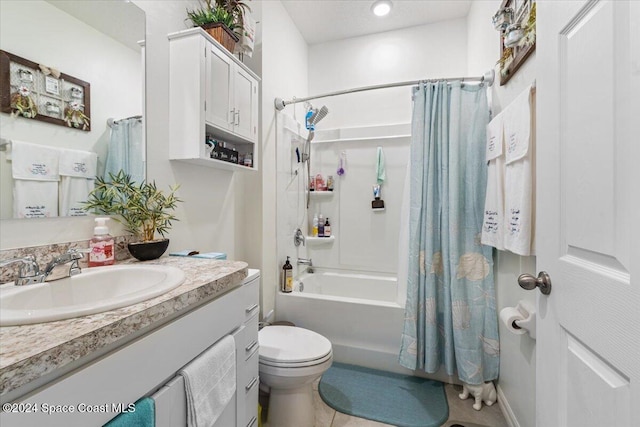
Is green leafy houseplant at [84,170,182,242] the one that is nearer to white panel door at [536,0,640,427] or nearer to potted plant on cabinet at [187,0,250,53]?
potted plant on cabinet at [187,0,250,53]

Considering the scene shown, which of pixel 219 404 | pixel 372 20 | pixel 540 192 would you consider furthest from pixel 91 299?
pixel 372 20

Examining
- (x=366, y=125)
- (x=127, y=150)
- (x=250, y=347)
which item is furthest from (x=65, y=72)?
(x=366, y=125)

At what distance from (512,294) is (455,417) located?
0.78 metres

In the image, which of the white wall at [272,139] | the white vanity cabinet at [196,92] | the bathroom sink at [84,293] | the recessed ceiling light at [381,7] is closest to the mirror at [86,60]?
the white vanity cabinet at [196,92]

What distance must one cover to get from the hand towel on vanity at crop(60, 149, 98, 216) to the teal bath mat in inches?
64.7

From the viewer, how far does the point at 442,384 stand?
180cm

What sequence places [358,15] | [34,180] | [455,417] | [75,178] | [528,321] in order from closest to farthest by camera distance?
1. [34,180]
2. [75,178]
3. [528,321]
4. [455,417]
5. [358,15]

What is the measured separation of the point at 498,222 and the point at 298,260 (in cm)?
167

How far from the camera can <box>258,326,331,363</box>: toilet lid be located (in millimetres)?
1328

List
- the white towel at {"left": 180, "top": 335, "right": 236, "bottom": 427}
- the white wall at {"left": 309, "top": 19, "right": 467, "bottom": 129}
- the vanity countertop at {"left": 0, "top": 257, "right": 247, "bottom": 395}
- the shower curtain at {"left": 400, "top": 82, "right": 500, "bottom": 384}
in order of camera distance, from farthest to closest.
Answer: the white wall at {"left": 309, "top": 19, "right": 467, "bottom": 129} < the shower curtain at {"left": 400, "top": 82, "right": 500, "bottom": 384} < the white towel at {"left": 180, "top": 335, "right": 236, "bottom": 427} < the vanity countertop at {"left": 0, "top": 257, "right": 247, "bottom": 395}

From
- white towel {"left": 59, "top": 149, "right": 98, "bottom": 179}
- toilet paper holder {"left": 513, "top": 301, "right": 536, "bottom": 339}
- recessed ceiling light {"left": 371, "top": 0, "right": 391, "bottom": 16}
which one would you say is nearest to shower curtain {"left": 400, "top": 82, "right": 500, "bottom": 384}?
toilet paper holder {"left": 513, "top": 301, "right": 536, "bottom": 339}

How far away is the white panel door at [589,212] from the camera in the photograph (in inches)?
20.0

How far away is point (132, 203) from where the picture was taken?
1112 mm

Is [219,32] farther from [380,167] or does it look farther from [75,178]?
[380,167]
